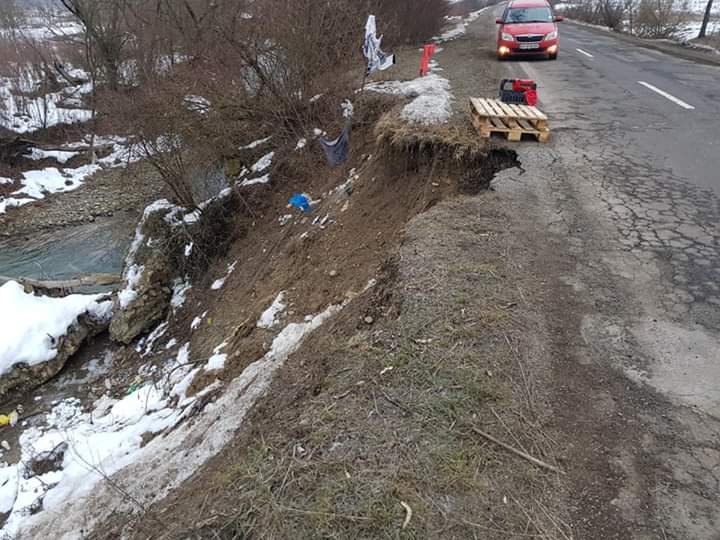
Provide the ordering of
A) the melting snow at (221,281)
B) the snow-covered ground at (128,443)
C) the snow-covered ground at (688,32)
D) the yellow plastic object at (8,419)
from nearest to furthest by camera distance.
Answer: the snow-covered ground at (128,443), the yellow plastic object at (8,419), the melting snow at (221,281), the snow-covered ground at (688,32)

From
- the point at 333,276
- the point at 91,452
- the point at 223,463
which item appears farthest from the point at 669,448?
the point at 91,452

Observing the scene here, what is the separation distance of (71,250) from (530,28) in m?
15.3

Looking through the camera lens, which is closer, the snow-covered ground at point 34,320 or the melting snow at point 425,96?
the melting snow at point 425,96

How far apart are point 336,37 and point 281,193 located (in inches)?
200

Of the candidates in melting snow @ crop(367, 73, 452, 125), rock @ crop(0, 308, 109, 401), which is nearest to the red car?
melting snow @ crop(367, 73, 452, 125)

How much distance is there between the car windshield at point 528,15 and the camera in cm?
1484

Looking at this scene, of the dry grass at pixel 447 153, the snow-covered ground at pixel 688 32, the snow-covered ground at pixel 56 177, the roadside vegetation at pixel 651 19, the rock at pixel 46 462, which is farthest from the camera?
the roadside vegetation at pixel 651 19

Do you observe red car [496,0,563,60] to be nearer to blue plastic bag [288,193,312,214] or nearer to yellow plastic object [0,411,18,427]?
blue plastic bag [288,193,312,214]

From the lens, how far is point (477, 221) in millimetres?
5680

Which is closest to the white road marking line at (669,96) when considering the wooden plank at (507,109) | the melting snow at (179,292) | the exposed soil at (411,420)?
the wooden plank at (507,109)

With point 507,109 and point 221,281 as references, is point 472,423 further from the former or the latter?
point 221,281

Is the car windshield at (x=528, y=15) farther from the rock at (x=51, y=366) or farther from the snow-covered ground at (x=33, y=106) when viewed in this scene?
the snow-covered ground at (x=33, y=106)

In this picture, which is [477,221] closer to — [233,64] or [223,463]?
[223,463]

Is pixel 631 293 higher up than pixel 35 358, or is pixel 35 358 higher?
pixel 631 293
